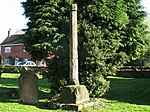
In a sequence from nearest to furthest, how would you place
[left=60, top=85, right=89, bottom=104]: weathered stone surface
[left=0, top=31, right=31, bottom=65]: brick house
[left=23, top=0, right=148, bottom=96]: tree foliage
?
[left=60, top=85, right=89, bottom=104]: weathered stone surface, [left=23, top=0, right=148, bottom=96]: tree foliage, [left=0, top=31, right=31, bottom=65]: brick house

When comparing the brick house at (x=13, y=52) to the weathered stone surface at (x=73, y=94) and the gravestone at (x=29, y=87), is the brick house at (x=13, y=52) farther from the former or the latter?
the weathered stone surface at (x=73, y=94)

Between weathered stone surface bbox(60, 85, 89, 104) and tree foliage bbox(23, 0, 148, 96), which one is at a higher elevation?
tree foliage bbox(23, 0, 148, 96)

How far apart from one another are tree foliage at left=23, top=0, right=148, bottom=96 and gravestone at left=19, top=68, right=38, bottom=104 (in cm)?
212

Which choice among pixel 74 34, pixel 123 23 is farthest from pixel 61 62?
pixel 123 23

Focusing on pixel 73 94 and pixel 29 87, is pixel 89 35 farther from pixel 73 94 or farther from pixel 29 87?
pixel 29 87

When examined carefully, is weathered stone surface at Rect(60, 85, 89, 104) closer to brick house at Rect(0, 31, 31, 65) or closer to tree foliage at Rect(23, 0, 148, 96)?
tree foliage at Rect(23, 0, 148, 96)

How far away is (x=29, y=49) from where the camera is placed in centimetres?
1784

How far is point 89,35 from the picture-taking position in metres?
16.2

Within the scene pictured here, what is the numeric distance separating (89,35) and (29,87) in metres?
4.13

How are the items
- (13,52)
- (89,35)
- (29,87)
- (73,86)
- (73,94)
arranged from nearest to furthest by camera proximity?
(73,94) < (73,86) < (29,87) < (89,35) < (13,52)

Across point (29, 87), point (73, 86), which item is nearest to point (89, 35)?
point (73, 86)

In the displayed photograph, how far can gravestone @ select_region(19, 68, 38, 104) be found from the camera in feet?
48.2

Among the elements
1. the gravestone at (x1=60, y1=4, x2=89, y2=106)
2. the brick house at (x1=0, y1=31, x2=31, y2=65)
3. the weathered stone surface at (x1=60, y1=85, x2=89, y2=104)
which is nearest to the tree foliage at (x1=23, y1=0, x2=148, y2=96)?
the gravestone at (x1=60, y1=4, x2=89, y2=106)

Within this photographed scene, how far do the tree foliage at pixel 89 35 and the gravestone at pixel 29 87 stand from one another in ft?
6.95
